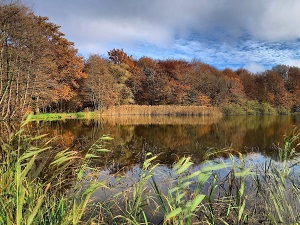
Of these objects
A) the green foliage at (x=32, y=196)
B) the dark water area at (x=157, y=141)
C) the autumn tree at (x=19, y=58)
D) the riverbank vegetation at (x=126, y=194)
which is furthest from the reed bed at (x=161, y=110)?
the green foliage at (x=32, y=196)

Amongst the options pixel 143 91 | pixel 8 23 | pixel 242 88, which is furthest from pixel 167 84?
pixel 8 23

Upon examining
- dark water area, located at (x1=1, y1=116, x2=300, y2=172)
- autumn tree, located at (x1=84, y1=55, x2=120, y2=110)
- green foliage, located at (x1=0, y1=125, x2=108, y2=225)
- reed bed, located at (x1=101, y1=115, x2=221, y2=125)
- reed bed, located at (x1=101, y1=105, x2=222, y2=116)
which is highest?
autumn tree, located at (x1=84, y1=55, x2=120, y2=110)

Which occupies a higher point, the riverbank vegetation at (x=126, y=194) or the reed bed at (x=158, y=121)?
the riverbank vegetation at (x=126, y=194)

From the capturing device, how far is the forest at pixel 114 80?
1852 centimetres

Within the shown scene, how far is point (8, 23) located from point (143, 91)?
1128 inches

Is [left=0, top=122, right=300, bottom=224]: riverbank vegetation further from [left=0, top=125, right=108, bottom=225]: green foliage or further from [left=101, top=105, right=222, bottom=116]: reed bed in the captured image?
[left=101, top=105, right=222, bottom=116]: reed bed

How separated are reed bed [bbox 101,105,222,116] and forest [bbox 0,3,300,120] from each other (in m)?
1.45

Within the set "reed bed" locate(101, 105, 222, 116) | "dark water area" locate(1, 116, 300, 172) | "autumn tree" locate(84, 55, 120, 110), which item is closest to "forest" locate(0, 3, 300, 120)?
"autumn tree" locate(84, 55, 120, 110)

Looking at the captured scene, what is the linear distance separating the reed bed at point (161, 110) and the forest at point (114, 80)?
4.74 feet

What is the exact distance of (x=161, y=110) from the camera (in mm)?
38125

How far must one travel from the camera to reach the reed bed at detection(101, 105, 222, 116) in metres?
36.3

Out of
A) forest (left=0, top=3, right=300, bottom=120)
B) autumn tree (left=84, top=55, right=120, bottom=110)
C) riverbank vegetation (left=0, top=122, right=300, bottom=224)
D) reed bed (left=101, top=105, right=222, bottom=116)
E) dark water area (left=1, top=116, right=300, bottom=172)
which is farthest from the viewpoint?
reed bed (left=101, top=105, right=222, bottom=116)

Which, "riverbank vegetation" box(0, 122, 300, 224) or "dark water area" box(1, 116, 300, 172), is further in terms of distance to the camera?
"dark water area" box(1, 116, 300, 172)

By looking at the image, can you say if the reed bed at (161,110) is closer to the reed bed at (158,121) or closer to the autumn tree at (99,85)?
the autumn tree at (99,85)
